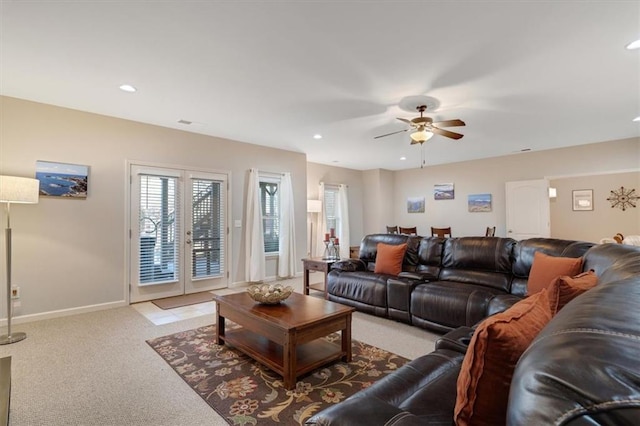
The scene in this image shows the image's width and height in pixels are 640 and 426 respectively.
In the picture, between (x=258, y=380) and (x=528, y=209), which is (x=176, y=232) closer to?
(x=258, y=380)

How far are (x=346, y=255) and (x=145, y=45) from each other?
21.2 feet

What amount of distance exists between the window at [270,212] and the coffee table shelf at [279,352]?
10.5 feet

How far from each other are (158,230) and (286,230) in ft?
7.61

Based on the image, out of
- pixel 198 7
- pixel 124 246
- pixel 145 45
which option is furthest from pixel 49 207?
pixel 198 7

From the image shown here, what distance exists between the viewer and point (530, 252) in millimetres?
3150

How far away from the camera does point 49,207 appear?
3.75m

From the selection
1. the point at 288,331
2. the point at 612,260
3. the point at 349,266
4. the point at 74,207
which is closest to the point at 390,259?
the point at 349,266

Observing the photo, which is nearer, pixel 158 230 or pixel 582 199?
pixel 158 230

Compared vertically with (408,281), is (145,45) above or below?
above

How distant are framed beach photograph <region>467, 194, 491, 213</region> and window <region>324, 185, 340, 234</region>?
128 inches

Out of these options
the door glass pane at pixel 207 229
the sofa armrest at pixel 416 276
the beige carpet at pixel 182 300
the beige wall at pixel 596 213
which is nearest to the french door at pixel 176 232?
the door glass pane at pixel 207 229

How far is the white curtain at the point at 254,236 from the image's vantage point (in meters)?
5.55

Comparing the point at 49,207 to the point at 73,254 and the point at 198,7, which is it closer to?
the point at 73,254

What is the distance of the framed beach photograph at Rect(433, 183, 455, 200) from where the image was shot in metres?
7.77
